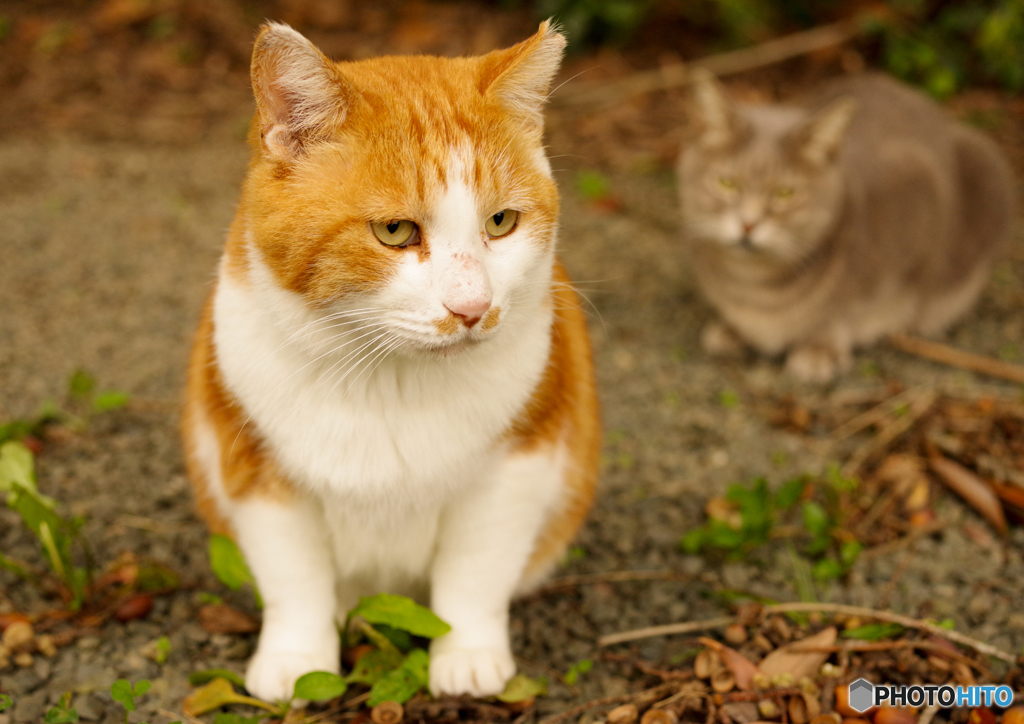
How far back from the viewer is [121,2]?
6227 mm

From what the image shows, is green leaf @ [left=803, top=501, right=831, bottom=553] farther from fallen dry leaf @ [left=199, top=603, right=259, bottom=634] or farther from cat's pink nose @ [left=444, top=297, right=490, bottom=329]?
fallen dry leaf @ [left=199, top=603, right=259, bottom=634]

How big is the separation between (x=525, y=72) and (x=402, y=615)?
1.15 metres

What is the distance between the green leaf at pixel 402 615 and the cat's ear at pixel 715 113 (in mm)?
2460

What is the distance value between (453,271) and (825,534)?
4.72 feet

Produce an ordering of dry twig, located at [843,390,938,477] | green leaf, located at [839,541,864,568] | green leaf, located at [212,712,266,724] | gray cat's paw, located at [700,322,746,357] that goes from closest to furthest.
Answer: green leaf, located at [212,712,266,724]
green leaf, located at [839,541,864,568]
dry twig, located at [843,390,938,477]
gray cat's paw, located at [700,322,746,357]

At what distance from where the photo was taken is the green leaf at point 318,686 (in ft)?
5.95

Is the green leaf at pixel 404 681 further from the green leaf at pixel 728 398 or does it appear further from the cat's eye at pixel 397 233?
the green leaf at pixel 728 398

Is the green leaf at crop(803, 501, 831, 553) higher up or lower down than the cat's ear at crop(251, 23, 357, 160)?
lower down

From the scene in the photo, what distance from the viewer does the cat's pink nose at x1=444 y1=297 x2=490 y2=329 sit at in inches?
59.1

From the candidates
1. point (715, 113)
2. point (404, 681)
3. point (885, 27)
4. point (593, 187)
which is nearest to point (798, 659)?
point (404, 681)

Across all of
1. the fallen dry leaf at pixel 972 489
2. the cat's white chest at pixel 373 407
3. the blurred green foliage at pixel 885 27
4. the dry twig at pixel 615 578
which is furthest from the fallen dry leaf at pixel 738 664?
the blurred green foliage at pixel 885 27

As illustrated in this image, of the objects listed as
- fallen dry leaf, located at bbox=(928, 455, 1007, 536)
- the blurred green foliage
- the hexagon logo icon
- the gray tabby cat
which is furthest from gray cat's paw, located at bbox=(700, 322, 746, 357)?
the blurred green foliage

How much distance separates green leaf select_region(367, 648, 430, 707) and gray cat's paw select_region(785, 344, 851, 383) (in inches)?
85.3

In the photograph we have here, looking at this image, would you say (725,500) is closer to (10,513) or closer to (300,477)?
(300,477)
